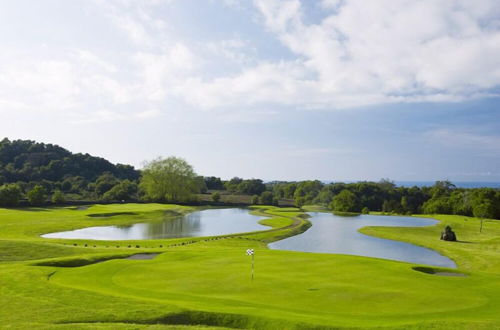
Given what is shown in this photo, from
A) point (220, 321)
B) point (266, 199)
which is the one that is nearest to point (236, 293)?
point (220, 321)

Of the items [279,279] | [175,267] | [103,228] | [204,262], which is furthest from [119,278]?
[103,228]

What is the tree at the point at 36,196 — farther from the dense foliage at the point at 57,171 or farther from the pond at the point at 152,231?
the pond at the point at 152,231

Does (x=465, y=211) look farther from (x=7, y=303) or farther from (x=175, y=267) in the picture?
(x=7, y=303)

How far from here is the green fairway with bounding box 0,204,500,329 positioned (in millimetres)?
15805

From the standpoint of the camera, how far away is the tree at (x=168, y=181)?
123375mm

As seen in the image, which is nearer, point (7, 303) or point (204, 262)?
point (7, 303)

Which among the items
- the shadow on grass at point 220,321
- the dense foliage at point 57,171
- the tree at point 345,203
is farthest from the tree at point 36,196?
the shadow on grass at point 220,321

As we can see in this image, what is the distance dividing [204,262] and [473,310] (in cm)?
1788

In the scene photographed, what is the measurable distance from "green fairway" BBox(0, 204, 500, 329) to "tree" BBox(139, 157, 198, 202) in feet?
287

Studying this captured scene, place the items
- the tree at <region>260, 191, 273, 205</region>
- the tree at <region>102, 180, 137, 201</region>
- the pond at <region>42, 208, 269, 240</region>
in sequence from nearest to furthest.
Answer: the pond at <region>42, 208, 269, 240</region>
the tree at <region>102, 180, 137, 201</region>
the tree at <region>260, 191, 273, 205</region>

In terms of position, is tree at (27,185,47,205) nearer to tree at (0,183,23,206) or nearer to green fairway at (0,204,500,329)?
tree at (0,183,23,206)

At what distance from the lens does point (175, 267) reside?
27.4 metres

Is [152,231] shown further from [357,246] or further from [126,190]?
[126,190]

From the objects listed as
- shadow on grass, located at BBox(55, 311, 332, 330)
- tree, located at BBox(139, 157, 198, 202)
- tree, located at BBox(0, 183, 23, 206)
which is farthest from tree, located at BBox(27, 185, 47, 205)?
shadow on grass, located at BBox(55, 311, 332, 330)
